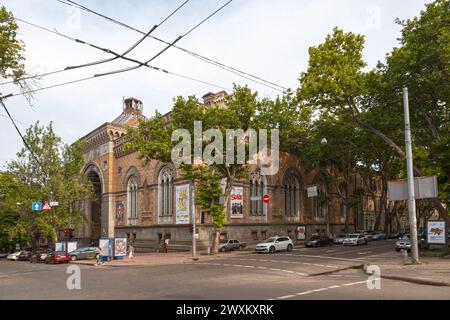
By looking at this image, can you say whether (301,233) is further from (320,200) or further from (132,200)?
(132,200)

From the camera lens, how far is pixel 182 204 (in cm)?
4428

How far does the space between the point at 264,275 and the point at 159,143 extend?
18398mm

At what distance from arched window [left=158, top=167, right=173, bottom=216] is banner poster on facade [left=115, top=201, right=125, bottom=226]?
822 cm

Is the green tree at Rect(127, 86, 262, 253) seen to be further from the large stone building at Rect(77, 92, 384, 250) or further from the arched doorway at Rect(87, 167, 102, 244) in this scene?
the arched doorway at Rect(87, 167, 102, 244)

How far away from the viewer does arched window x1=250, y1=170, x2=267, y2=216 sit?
161 ft

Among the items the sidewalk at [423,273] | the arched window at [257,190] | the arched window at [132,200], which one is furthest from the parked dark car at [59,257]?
the sidewalk at [423,273]

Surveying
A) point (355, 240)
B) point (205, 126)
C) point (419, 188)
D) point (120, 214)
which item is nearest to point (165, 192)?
point (120, 214)

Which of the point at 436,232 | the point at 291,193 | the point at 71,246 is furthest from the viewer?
the point at 291,193

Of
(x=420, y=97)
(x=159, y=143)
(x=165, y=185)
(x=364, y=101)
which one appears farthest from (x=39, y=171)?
(x=420, y=97)

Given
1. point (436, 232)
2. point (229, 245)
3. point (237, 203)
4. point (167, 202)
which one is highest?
point (167, 202)

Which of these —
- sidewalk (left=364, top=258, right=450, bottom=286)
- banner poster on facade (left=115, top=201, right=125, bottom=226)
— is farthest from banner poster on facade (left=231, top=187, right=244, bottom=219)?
sidewalk (left=364, top=258, right=450, bottom=286)

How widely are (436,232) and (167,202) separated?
28.2 meters

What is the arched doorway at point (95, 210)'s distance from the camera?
198 ft
